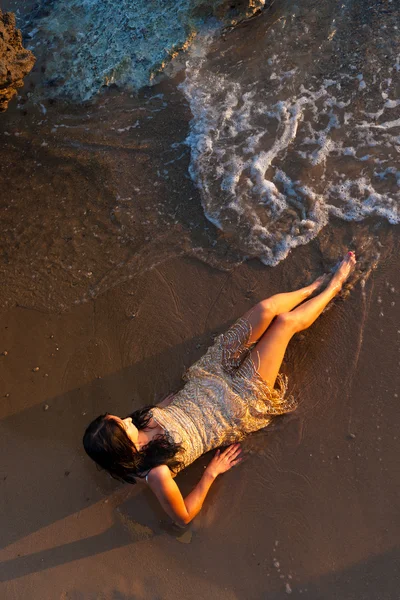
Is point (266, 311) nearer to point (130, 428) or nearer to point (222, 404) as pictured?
point (222, 404)

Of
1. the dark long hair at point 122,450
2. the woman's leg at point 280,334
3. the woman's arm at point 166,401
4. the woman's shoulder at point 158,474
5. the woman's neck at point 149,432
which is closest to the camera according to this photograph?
the dark long hair at point 122,450

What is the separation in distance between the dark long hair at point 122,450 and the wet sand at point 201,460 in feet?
1.58

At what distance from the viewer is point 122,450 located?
10.1ft

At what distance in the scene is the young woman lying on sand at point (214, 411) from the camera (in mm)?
3162

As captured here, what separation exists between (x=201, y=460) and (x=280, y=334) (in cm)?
111

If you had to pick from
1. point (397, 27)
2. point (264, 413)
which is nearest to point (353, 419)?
point (264, 413)

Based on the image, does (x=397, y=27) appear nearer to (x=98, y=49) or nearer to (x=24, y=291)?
(x=98, y=49)

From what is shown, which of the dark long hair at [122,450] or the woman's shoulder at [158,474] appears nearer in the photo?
the dark long hair at [122,450]

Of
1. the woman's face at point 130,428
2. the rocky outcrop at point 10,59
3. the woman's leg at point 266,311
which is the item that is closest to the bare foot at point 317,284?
the woman's leg at point 266,311

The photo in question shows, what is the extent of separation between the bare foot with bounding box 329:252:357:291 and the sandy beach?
89 mm

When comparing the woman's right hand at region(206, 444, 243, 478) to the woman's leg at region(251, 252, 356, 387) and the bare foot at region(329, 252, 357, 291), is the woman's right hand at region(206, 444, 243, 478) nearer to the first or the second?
the woman's leg at region(251, 252, 356, 387)

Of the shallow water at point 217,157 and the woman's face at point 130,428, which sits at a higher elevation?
the shallow water at point 217,157

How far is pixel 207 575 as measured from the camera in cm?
335

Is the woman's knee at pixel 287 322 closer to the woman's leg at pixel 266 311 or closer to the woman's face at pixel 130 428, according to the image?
the woman's leg at pixel 266 311
